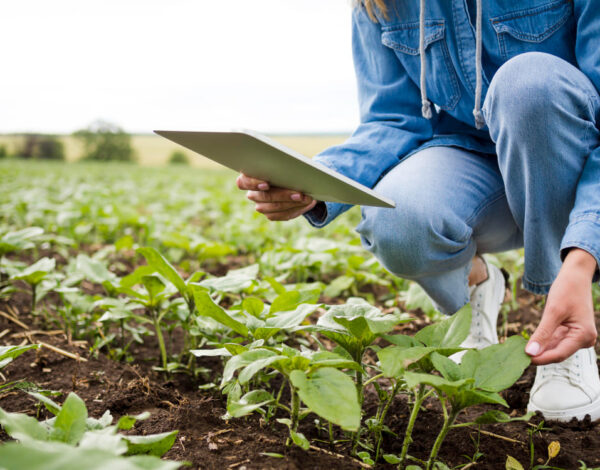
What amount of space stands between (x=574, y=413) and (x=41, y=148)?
65.5 feet

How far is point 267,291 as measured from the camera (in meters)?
1.70

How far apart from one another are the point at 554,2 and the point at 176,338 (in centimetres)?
150

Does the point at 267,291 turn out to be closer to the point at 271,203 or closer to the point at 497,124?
the point at 271,203

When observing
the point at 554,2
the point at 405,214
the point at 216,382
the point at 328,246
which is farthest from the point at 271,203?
the point at 328,246

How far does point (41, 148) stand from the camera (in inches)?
738

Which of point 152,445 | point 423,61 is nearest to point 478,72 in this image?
point 423,61

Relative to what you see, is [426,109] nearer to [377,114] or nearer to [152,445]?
[377,114]

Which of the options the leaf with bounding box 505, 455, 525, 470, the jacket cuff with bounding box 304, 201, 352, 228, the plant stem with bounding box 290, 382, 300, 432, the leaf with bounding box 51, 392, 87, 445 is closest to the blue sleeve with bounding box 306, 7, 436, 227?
the jacket cuff with bounding box 304, 201, 352, 228

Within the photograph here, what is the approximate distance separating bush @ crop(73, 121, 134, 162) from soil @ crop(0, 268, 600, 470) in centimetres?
2237

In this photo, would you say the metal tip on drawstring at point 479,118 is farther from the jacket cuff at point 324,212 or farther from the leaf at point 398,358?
the leaf at point 398,358

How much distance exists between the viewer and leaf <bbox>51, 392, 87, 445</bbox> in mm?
804

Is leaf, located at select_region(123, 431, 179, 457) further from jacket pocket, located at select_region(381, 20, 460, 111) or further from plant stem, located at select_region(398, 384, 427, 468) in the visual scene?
jacket pocket, located at select_region(381, 20, 460, 111)

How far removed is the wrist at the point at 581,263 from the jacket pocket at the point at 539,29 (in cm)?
68

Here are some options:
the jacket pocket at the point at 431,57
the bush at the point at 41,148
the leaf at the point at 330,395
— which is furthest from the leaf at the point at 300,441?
the bush at the point at 41,148
